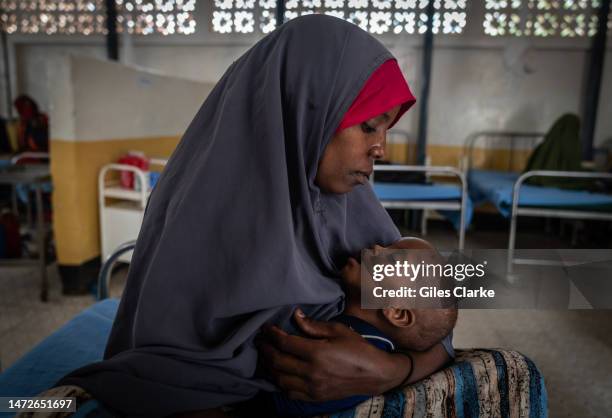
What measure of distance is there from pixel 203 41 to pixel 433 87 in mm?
2902

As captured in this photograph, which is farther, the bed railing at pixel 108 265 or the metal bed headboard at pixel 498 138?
the metal bed headboard at pixel 498 138

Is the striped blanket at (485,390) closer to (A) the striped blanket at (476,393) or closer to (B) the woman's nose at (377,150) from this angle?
(A) the striped blanket at (476,393)

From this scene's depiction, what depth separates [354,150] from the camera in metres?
0.90

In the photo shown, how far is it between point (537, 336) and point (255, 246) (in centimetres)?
237

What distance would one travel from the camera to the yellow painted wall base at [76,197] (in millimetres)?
2871

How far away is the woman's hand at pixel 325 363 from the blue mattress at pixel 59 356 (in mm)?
575

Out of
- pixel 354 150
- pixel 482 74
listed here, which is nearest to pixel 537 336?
pixel 354 150

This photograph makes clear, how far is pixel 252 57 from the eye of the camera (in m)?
0.88

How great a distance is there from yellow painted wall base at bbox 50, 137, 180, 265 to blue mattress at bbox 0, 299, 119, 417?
1699 millimetres

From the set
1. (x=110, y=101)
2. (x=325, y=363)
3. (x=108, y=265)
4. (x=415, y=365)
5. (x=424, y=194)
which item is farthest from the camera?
(x=424, y=194)

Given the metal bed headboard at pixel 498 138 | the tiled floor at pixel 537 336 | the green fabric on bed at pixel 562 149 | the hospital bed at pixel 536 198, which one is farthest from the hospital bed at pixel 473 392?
the metal bed headboard at pixel 498 138

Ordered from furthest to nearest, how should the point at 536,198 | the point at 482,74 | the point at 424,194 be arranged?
1. the point at 482,74
2. the point at 424,194
3. the point at 536,198

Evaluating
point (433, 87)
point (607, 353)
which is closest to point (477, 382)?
point (607, 353)

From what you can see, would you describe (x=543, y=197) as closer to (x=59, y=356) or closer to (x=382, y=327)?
(x=382, y=327)
